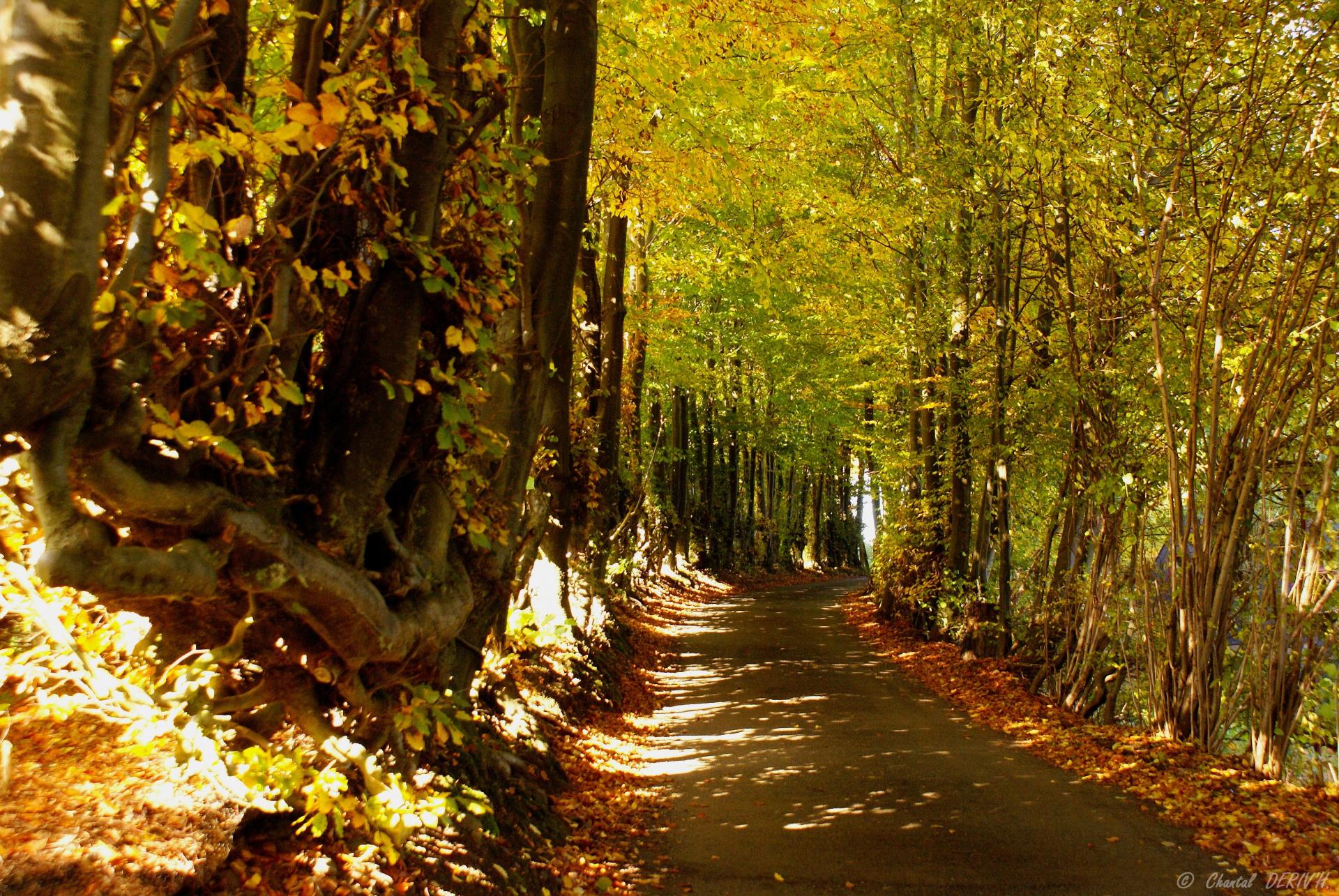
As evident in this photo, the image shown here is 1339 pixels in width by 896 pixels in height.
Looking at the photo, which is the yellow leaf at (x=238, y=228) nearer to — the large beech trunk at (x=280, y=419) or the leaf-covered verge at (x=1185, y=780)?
the large beech trunk at (x=280, y=419)

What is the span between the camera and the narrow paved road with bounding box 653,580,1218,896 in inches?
236

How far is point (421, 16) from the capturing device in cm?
Answer: 493

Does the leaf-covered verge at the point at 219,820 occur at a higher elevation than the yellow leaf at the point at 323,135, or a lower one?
lower

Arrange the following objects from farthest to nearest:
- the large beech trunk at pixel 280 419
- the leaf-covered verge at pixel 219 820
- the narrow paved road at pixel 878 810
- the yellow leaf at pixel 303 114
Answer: the narrow paved road at pixel 878 810 < the yellow leaf at pixel 303 114 < the leaf-covered verge at pixel 219 820 < the large beech trunk at pixel 280 419

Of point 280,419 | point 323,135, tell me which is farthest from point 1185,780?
point 323,135

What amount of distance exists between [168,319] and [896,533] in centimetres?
1802

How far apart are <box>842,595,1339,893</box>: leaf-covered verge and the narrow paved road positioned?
27 centimetres

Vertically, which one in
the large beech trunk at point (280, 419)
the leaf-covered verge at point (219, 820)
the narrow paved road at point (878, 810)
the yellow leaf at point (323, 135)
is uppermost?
the yellow leaf at point (323, 135)

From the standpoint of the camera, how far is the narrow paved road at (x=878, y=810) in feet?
19.7

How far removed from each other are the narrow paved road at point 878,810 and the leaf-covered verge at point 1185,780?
0.90 feet

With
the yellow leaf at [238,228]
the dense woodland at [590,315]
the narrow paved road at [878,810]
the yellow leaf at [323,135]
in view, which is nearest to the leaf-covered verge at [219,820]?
the dense woodland at [590,315]

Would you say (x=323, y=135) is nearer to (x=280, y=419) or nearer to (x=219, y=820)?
(x=280, y=419)

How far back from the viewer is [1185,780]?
25.6 ft

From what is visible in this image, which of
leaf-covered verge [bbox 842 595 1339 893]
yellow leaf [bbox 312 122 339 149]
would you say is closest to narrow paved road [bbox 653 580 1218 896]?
leaf-covered verge [bbox 842 595 1339 893]
